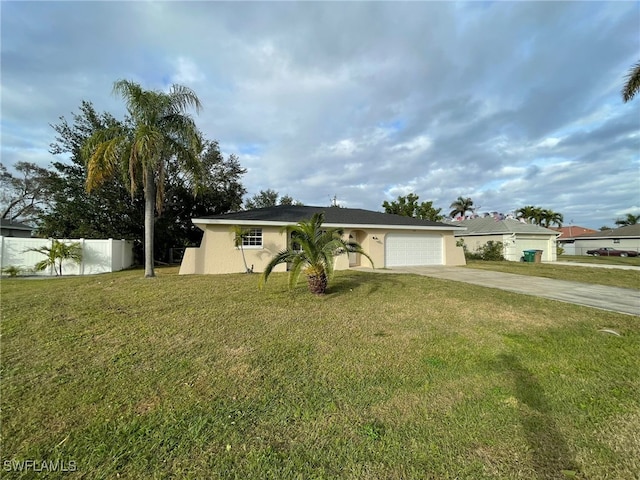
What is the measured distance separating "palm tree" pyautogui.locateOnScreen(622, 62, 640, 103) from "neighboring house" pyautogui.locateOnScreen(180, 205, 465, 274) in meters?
9.17

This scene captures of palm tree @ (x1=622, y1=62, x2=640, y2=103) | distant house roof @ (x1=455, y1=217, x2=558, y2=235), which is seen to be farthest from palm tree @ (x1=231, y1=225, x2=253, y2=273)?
distant house roof @ (x1=455, y1=217, x2=558, y2=235)

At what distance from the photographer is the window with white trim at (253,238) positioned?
1459 centimetres

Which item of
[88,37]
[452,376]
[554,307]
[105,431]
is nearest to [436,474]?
[452,376]

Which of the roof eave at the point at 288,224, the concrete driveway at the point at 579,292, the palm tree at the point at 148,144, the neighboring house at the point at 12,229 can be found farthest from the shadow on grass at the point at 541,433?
the neighboring house at the point at 12,229

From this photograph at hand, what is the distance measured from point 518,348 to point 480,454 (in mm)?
3009

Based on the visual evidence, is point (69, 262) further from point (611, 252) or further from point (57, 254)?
point (611, 252)

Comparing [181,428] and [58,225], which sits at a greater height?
[58,225]

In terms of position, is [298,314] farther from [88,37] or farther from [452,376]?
[88,37]

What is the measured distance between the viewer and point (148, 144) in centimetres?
1027

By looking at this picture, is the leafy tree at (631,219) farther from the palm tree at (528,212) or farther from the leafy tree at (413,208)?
the leafy tree at (413,208)

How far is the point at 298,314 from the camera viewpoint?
6.40 meters

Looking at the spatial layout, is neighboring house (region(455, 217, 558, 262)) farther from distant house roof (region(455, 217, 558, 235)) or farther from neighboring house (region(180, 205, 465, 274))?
neighboring house (region(180, 205, 465, 274))

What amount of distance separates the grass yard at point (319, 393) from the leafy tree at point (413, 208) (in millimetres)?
27522

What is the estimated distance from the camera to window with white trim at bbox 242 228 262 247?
1459 cm
